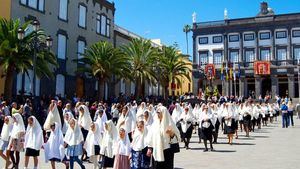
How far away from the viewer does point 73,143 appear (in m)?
11.0

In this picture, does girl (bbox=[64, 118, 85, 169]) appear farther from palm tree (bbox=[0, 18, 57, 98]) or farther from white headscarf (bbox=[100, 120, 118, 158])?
palm tree (bbox=[0, 18, 57, 98])

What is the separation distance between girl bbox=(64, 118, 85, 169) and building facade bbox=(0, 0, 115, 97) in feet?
66.7

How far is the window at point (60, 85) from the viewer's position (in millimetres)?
36156

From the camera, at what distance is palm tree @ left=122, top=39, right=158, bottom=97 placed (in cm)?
4081

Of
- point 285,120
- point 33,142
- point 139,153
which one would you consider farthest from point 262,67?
point 139,153

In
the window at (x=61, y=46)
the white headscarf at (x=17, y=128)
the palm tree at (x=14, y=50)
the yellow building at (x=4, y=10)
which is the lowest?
the white headscarf at (x=17, y=128)

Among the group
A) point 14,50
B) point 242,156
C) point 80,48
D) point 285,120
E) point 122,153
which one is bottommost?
point 242,156

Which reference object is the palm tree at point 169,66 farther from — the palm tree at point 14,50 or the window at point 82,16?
the palm tree at point 14,50

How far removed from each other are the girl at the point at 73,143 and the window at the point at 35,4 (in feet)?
76.2

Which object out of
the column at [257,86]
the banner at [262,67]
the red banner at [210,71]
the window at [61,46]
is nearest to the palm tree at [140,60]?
the window at [61,46]

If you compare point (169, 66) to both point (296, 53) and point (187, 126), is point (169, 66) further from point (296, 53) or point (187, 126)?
point (187, 126)

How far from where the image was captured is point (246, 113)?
71.9ft

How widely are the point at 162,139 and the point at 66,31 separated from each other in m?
30.0

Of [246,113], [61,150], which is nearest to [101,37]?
[246,113]
